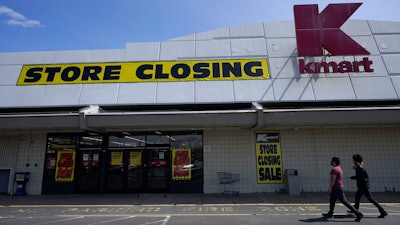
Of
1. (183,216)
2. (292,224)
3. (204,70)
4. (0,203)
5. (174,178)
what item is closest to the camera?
(292,224)

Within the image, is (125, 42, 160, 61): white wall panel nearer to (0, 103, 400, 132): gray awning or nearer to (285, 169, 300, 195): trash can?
(0, 103, 400, 132): gray awning

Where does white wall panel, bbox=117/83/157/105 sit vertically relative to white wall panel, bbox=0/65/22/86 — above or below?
below

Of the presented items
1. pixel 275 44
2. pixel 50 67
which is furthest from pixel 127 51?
pixel 275 44

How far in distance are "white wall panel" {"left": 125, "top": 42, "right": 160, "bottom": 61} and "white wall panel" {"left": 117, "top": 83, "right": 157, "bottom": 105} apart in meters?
1.73

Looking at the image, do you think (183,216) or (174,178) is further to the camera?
(174,178)

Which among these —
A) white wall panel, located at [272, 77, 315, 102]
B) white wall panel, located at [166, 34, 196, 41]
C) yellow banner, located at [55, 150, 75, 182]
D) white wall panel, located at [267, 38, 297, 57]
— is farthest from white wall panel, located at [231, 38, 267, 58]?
yellow banner, located at [55, 150, 75, 182]

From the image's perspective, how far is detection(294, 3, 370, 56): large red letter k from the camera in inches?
533

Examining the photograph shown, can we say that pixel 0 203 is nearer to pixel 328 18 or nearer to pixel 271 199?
pixel 271 199

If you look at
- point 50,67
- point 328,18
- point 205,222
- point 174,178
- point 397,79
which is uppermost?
point 328,18

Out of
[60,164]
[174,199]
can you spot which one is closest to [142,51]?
[60,164]

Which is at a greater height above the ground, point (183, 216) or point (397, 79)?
point (397, 79)

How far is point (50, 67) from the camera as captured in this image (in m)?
14.5

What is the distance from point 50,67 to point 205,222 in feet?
38.7

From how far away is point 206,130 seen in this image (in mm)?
13078
